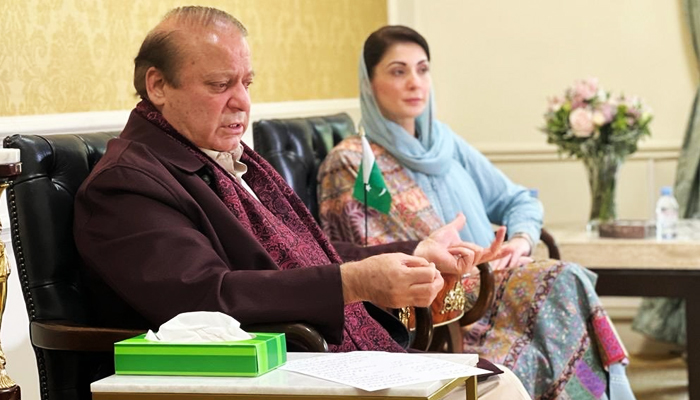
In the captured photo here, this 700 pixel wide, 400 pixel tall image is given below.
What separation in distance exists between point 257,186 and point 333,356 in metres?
0.77

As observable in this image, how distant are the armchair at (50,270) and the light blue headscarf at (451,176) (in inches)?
57.7

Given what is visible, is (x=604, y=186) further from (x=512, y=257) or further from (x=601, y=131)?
(x=512, y=257)

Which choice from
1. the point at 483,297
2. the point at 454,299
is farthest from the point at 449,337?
the point at 454,299

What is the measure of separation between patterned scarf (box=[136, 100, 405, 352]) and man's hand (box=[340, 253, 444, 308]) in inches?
8.3

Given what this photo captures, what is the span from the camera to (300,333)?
1992 mm

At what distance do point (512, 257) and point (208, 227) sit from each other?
1.42 metres

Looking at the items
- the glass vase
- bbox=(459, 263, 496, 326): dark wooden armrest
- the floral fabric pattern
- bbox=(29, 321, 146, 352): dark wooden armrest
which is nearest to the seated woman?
the floral fabric pattern

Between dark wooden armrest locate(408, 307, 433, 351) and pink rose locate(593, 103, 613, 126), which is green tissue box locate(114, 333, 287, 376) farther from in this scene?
pink rose locate(593, 103, 613, 126)

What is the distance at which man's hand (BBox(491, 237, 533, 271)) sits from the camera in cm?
334

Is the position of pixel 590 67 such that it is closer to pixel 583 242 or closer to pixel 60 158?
pixel 583 242

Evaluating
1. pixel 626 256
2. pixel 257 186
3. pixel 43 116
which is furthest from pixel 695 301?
pixel 43 116

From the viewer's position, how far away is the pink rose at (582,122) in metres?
4.47

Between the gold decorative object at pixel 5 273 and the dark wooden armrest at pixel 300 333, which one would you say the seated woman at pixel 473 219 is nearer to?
the dark wooden armrest at pixel 300 333

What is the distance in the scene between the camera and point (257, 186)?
2.52 m
